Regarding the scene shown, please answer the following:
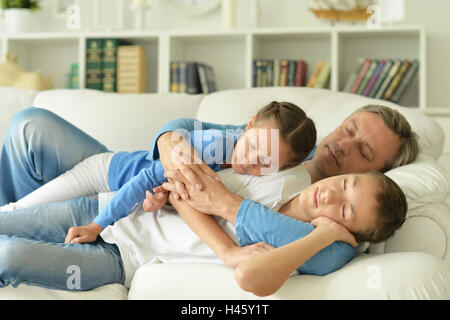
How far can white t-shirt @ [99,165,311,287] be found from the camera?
4.07 feet

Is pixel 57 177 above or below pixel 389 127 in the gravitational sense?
below

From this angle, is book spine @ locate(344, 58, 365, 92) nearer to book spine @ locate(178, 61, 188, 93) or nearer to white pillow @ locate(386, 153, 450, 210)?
book spine @ locate(178, 61, 188, 93)

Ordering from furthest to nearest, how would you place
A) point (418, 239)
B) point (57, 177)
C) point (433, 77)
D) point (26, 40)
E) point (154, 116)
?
point (26, 40) < point (433, 77) < point (154, 116) < point (57, 177) < point (418, 239)

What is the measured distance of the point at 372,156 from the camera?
153 cm

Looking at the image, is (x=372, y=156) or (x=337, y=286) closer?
(x=337, y=286)

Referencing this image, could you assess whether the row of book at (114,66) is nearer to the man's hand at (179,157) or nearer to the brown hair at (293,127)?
the man's hand at (179,157)

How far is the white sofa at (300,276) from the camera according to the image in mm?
1000

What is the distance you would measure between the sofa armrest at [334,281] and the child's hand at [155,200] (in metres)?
0.19

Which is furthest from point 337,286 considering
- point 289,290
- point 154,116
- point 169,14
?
point 169,14

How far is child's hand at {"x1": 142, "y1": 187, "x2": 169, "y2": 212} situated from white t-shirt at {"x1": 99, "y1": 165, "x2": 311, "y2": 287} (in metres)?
0.04

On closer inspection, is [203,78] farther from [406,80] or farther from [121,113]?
[406,80]

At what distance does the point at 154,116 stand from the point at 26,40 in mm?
1489

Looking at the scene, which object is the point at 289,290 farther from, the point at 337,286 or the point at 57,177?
the point at 57,177
